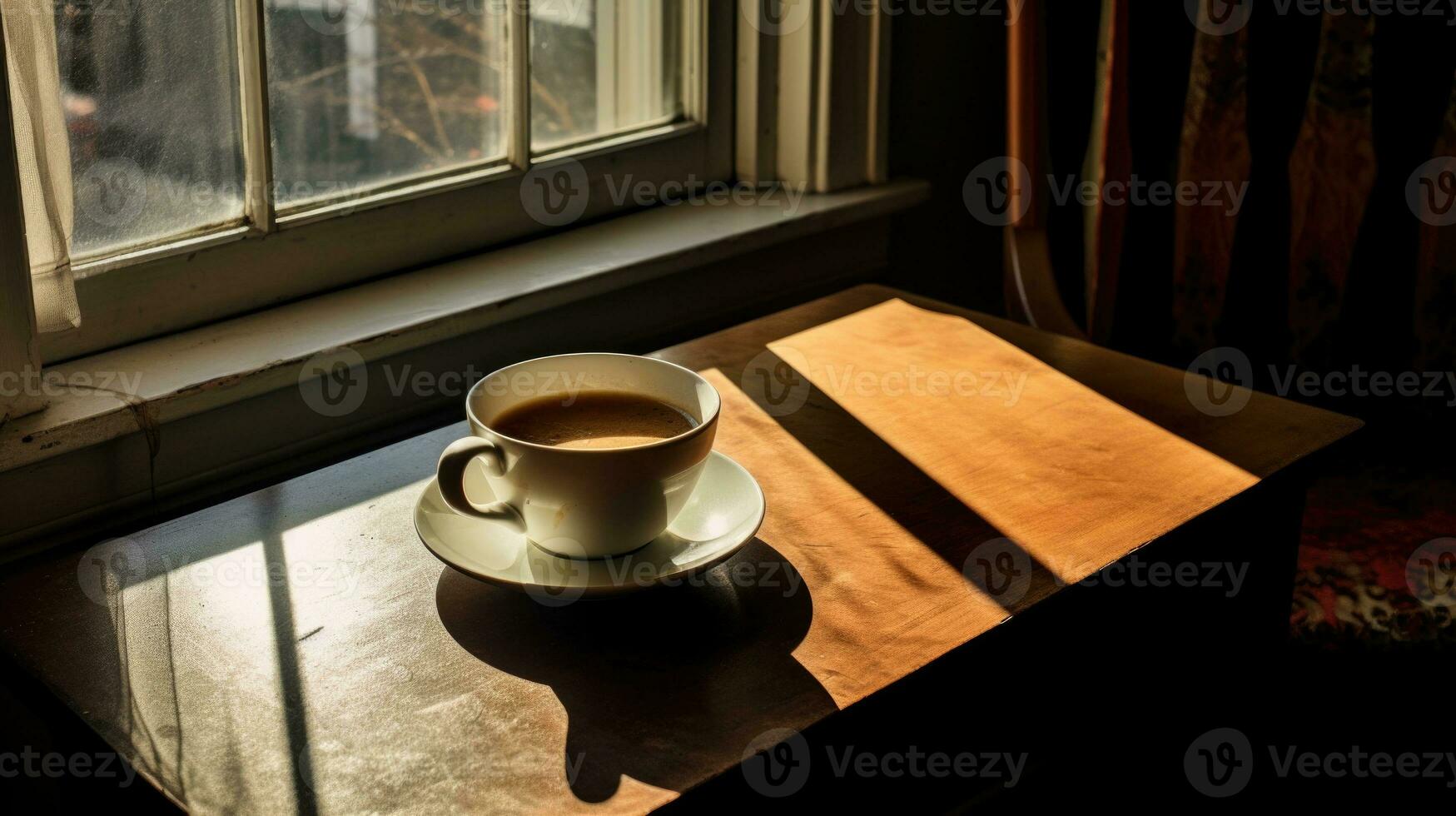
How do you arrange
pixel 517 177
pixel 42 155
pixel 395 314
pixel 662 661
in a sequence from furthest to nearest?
pixel 517 177 < pixel 395 314 < pixel 42 155 < pixel 662 661

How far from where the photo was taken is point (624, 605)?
0.85 m

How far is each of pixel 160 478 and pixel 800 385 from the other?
545 millimetres

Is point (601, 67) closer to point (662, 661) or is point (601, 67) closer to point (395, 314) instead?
point (395, 314)

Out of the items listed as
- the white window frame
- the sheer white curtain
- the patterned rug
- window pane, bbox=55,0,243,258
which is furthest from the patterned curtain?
the sheer white curtain

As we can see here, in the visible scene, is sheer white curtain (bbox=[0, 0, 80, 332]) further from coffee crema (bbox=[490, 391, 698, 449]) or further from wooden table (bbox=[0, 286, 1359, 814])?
coffee crema (bbox=[490, 391, 698, 449])

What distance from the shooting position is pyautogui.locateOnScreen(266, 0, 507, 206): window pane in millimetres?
1261

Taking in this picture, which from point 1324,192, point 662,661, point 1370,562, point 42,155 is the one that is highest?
point 42,155

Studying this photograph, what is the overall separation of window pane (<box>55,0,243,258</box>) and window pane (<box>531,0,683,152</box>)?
365 millimetres

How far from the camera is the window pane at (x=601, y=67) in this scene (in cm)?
148

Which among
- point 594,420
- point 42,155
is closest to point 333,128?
point 42,155

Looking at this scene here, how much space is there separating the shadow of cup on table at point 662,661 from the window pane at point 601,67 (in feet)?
2.49

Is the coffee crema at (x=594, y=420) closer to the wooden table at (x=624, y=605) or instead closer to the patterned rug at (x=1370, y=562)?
the wooden table at (x=624, y=605)

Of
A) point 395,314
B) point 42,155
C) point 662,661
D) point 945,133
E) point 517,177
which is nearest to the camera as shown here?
point 662,661

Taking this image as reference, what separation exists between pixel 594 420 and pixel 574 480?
88 millimetres
